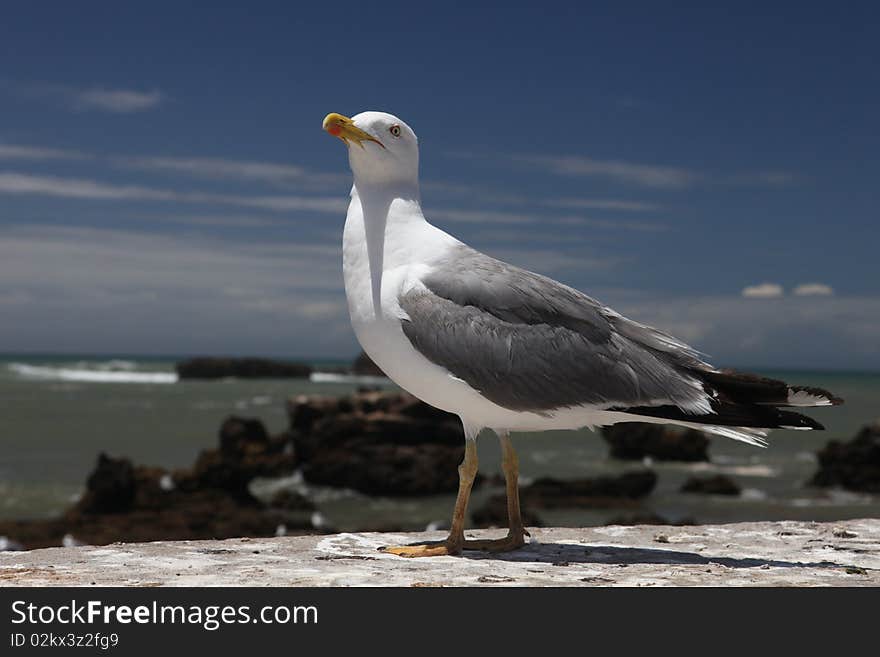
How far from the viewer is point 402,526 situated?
695 inches

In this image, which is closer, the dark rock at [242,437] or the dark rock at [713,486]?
the dark rock at [713,486]

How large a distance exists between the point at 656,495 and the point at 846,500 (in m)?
4.08

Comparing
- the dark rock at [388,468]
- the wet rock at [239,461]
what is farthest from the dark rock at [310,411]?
the dark rock at [388,468]

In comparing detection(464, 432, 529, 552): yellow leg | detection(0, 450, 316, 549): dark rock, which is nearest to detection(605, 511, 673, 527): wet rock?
detection(0, 450, 316, 549): dark rock

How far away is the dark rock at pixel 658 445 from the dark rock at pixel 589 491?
5.49m

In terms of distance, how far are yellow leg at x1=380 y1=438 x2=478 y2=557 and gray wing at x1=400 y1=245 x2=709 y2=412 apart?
531mm

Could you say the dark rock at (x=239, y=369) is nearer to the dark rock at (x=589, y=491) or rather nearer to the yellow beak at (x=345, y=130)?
the dark rock at (x=589, y=491)

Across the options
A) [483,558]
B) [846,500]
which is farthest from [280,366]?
[483,558]

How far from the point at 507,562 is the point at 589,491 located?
15.2 meters

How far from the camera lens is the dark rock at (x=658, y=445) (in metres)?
27.2

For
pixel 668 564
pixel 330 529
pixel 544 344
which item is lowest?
pixel 330 529

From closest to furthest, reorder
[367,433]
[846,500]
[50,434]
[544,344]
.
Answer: [544,344] < [846,500] < [367,433] < [50,434]

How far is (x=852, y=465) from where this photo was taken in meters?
23.8
